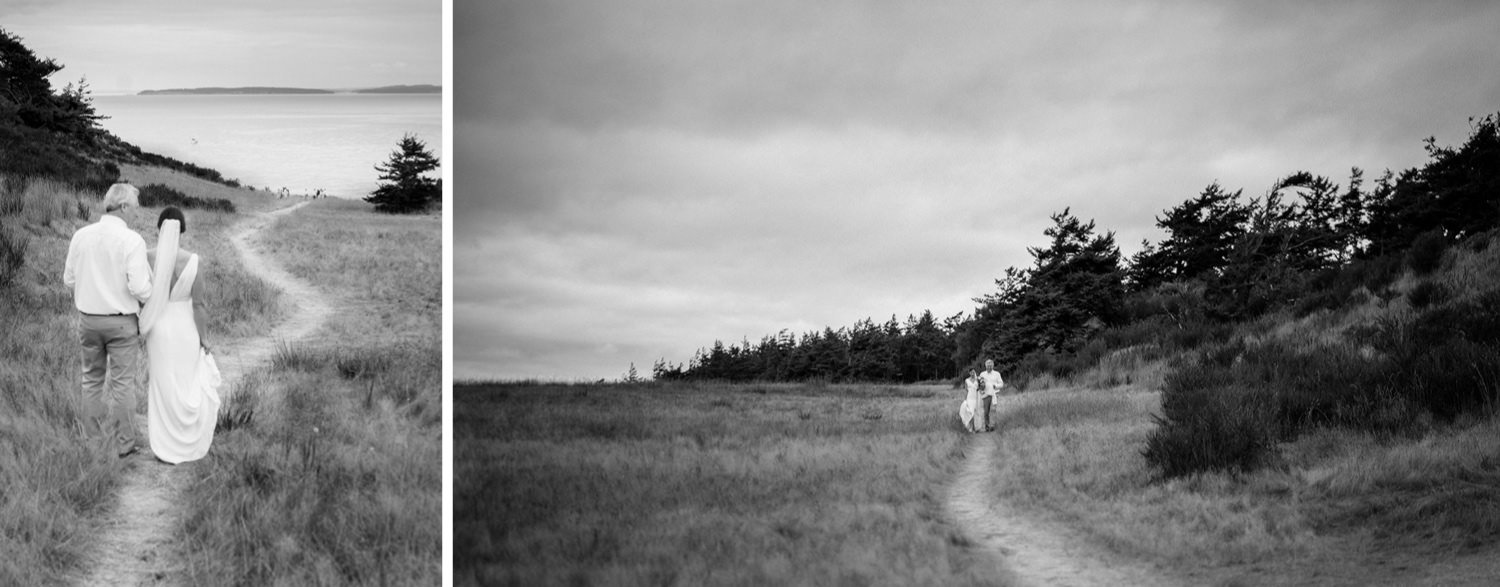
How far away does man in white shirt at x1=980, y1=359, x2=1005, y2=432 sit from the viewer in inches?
169

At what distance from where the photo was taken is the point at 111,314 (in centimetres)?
Result: 476

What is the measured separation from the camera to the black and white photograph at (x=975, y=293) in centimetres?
373

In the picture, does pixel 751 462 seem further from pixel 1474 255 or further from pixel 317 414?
pixel 1474 255

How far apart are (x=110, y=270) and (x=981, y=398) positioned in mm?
4258

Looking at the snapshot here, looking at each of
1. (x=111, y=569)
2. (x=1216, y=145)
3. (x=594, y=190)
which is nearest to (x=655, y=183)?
(x=594, y=190)

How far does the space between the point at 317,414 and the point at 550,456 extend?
1.26 m

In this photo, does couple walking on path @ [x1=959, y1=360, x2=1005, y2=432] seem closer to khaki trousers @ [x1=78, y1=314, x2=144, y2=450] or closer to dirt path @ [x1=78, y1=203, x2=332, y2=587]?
dirt path @ [x1=78, y1=203, x2=332, y2=587]

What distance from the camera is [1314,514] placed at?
3537 mm

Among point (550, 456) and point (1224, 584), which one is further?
point (550, 456)

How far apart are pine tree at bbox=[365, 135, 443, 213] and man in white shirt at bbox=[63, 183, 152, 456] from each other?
126 cm

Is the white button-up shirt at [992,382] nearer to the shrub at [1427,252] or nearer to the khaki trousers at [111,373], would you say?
the shrub at [1427,252]

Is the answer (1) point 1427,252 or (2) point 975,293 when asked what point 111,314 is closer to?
(2) point 975,293

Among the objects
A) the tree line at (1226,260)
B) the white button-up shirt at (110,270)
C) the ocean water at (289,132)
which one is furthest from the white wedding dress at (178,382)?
the tree line at (1226,260)

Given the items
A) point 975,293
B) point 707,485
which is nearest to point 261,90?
point 707,485
